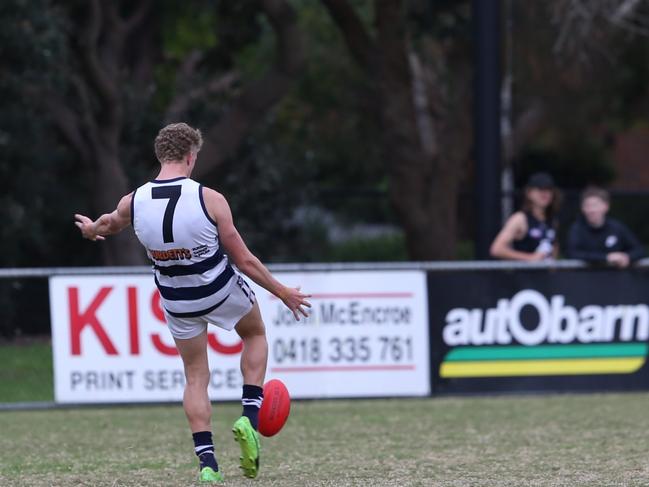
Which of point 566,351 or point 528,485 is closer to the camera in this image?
point 528,485

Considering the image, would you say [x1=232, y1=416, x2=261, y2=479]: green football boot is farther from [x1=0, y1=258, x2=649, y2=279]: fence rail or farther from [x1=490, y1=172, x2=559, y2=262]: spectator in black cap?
[x1=490, y1=172, x2=559, y2=262]: spectator in black cap

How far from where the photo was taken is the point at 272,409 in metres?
6.46

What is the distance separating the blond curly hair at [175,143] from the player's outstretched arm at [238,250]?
22 cm

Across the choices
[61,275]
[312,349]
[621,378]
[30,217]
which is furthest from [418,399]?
[30,217]

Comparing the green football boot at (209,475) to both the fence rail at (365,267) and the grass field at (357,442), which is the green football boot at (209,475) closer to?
the grass field at (357,442)

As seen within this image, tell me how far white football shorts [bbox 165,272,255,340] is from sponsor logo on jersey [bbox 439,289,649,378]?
4.73 m

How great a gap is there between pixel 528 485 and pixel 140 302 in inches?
205

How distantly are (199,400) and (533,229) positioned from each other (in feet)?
17.5

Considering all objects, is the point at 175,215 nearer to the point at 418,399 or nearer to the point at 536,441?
the point at 536,441

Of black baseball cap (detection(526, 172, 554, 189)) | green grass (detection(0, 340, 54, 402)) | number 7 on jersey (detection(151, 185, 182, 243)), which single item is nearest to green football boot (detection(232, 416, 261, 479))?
number 7 on jersey (detection(151, 185, 182, 243))

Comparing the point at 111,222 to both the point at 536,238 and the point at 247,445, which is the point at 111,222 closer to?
the point at 247,445

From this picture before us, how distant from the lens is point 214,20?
19.7 m

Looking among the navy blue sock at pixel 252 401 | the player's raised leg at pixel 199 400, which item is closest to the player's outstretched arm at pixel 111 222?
→ the player's raised leg at pixel 199 400

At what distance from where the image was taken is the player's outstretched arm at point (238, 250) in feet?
20.3
